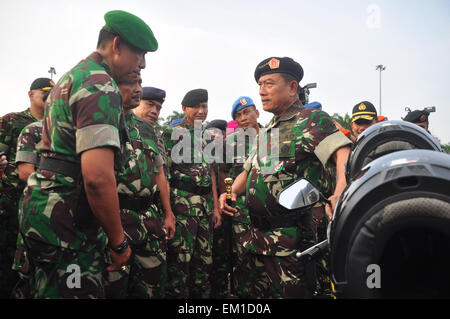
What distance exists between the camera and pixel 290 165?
272 centimetres

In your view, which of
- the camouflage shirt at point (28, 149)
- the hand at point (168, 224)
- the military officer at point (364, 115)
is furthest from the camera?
the military officer at point (364, 115)

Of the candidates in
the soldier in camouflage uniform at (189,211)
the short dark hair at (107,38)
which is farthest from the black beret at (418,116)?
the short dark hair at (107,38)

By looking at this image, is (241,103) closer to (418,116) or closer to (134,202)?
(418,116)

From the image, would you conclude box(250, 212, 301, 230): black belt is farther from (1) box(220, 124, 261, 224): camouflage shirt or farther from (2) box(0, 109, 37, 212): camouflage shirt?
(2) box(0, 109, 37, 212): camouflage shirt

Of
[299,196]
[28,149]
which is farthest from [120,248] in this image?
[28,149]

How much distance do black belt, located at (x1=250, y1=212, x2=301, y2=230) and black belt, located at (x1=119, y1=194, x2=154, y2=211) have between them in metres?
1.03

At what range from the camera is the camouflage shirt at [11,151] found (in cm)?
401

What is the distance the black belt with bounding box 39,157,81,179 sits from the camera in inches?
72.1

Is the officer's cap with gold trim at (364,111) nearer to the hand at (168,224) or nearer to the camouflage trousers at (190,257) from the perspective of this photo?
the camouflage trousers at (190,257)

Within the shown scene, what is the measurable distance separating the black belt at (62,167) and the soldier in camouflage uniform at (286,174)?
1.54 m

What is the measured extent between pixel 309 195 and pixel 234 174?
3974mm

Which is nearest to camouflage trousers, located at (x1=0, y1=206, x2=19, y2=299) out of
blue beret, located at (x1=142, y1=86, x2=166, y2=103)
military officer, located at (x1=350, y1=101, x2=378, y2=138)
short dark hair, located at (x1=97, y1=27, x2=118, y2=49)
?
blue beret, located at (x1=142, y1=86, x2=166, y2=103)

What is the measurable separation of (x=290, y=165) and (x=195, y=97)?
8.78 feet
